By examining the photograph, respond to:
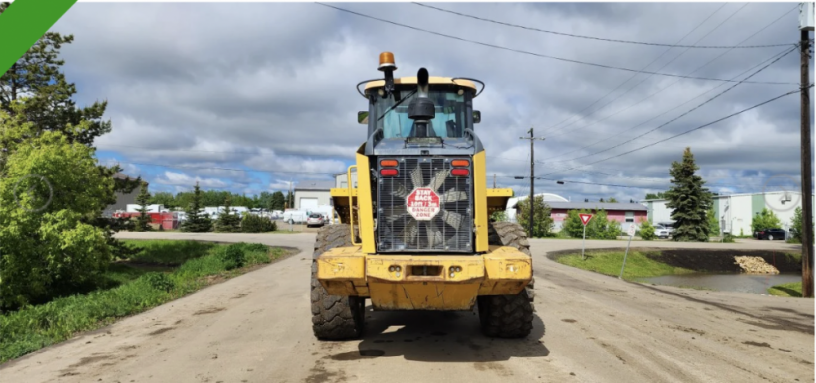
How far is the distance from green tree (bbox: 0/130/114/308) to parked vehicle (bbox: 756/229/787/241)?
59220mm

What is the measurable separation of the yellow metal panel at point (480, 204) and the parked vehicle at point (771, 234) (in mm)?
58585

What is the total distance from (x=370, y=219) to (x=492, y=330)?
7.59 feet

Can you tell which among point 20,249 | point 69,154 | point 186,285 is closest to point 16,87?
point 69,154

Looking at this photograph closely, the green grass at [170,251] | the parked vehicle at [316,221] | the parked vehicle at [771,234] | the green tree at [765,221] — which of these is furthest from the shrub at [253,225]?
the green tree at [765,221]

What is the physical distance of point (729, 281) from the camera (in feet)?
78.3

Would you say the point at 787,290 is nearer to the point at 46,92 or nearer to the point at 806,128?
the point at 806,128

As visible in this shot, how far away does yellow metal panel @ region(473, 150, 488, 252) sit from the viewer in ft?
18.2

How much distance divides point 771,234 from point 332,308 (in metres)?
59.6

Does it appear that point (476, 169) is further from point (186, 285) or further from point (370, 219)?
point (186, 285)

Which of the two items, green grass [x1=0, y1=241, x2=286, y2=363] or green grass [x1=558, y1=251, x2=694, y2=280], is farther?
green grass [x1=558, y1=251, x2=694, y2=280]

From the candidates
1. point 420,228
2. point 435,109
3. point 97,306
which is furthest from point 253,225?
point 420,228

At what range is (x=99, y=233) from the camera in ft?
47.5

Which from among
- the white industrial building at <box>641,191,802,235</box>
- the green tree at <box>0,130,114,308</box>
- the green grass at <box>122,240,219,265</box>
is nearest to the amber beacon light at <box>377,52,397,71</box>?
the green tree at <box>0,130,114,308</box>

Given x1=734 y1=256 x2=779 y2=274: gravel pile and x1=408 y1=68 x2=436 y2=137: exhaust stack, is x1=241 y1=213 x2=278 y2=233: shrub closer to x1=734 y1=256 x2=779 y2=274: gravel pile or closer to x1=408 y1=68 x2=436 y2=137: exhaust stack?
x1=734 y1=256 x2=779 y2=274: gravel pile
